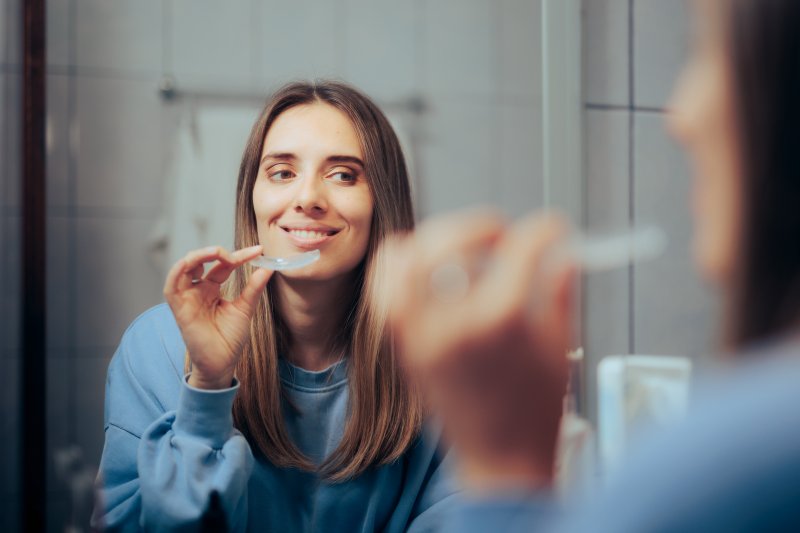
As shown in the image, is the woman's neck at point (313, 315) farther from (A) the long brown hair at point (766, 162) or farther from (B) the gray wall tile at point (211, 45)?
(A) the long brown hair at point (766, 162)

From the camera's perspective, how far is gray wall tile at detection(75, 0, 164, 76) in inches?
27.6

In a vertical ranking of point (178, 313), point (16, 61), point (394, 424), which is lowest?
point (394, 424)

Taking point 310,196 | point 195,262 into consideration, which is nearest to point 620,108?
point 310,196

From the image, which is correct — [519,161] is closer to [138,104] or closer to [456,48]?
[456,48]

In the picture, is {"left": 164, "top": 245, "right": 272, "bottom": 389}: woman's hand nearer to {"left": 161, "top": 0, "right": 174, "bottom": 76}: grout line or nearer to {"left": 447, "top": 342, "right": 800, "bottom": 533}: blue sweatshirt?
{"left": 161, "top": 0, "right": 174, "bottom": 76}: grout line

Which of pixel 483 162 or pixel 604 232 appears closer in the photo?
pixel 483 162

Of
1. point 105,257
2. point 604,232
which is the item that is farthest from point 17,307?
point 604,232

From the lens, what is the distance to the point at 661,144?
87 cm

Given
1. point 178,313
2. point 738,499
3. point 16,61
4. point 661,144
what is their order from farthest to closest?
point 661,144
point 16,61
point 178,313
point 738,499

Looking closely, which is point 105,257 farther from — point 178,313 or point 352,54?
point 352,54

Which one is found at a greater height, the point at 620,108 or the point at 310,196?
the point at 620,108

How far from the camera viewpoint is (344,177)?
661mm

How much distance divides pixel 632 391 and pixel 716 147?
0.64 meters

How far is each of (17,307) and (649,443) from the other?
71 cm
